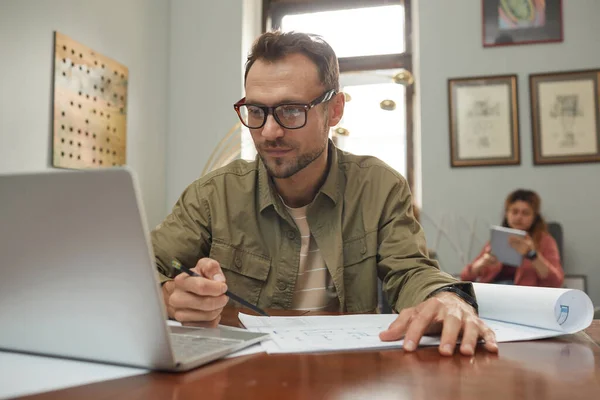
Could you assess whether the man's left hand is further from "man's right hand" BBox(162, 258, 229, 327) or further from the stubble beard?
the stubble beard

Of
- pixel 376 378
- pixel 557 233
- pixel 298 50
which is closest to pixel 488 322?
pixel 376 378

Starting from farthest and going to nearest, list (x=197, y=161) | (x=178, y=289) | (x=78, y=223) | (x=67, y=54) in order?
(x=197, y=161), (x=67, y=54), (x=178, y=289), (x=78, y=223)

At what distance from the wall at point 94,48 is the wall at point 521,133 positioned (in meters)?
1.76

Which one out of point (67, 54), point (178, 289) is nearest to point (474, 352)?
point (178, 289)

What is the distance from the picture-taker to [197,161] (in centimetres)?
367

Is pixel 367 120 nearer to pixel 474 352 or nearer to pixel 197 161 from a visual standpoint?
pixel 197 161

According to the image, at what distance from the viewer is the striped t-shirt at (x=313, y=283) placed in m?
1.30

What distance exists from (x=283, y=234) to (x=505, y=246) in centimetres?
203

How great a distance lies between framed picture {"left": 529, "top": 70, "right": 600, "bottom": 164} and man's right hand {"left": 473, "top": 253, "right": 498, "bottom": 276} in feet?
2.49

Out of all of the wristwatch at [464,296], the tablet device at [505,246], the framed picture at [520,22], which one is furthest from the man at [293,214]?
the framed picture at [520,22]

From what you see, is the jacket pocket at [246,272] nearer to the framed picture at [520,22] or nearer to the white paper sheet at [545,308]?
the white paper sheet at [545,308]

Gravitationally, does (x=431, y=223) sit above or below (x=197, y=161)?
below

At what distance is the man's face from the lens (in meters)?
1.29

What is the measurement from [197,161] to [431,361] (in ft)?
10.6
